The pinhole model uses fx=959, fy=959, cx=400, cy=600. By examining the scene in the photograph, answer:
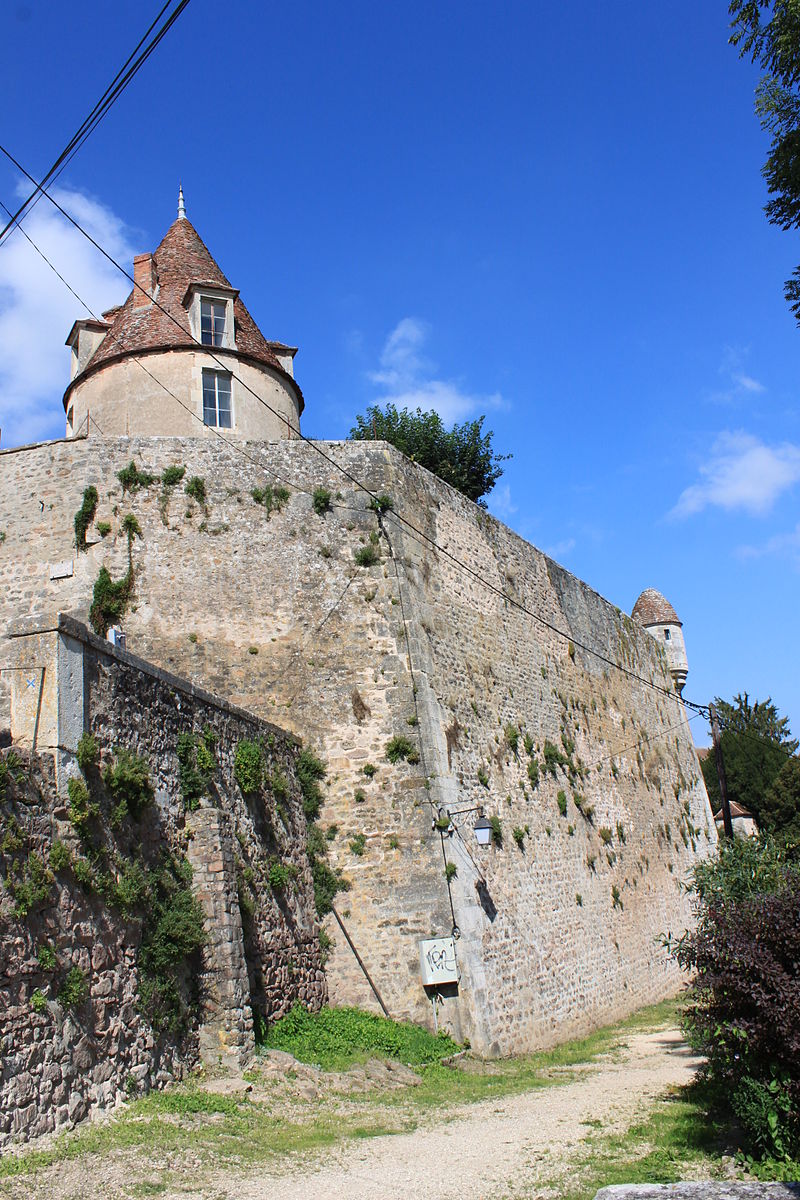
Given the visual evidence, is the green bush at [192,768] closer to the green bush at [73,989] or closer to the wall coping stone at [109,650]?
the wall coping stone at [109,650]

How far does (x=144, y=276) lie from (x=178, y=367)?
3.33 m

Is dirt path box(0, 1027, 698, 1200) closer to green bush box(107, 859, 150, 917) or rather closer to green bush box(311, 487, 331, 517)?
green bush box(107, 859, 150, 917)

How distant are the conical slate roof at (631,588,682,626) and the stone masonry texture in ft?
78.5

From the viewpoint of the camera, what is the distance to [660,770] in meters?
28.5

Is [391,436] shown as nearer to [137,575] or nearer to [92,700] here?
[137,575]

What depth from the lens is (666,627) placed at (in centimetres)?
3509

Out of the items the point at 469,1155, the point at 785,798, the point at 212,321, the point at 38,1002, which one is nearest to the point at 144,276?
the point at 212,321

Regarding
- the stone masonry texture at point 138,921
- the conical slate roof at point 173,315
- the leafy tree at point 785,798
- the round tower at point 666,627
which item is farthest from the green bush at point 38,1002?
the leafy tree at point 785,798

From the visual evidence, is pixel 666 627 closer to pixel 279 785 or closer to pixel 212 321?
pixel 212 321

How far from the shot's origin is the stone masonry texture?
25.0ft

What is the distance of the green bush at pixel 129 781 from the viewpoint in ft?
30.6

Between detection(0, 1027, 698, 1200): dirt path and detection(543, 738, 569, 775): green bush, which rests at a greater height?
detection(543, 738, 569, 775): green bush

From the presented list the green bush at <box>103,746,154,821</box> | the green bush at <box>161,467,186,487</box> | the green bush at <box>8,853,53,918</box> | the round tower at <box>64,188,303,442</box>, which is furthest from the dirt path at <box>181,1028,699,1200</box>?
the round tower at <box>64,188,303,442</box>

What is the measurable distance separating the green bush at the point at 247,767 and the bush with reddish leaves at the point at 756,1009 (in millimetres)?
5696
